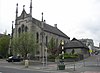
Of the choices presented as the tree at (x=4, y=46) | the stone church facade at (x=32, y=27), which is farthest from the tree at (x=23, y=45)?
the tree at (x=4, y=46)

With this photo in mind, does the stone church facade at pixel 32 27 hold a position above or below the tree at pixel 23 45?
above

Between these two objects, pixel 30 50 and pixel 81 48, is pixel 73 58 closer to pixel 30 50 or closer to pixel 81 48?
pixel 30 50

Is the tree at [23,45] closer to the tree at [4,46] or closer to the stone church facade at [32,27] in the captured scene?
the stone church facade at [32,27]

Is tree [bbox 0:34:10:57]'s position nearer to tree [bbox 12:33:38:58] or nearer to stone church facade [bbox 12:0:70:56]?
stone church facade [bbox 12:0:70:56]

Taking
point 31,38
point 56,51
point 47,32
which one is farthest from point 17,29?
point 31,38

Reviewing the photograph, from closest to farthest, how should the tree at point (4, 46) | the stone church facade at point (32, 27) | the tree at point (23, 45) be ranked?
the tree at point (23, 45) < the tree at point (4, 46) < the stone church facade at point (32, 27)

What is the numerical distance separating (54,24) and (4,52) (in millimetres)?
36215

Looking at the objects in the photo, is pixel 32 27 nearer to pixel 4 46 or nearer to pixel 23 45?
pixel 4 46

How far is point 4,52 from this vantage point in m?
69.4

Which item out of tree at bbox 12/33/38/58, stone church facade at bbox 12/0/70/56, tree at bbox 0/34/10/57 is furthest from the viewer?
stone church facade at bbox 12/0/70/56

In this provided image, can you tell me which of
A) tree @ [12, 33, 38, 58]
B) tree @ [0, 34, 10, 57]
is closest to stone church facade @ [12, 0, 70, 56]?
tree @ [0, 34, 10, 57]

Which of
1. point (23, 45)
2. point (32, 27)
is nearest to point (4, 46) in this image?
point (32, 27)

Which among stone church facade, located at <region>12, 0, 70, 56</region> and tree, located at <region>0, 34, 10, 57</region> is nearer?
tree, located at <region>0, 34, 10, 57</region>

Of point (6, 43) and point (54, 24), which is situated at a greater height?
point (54, 24)
